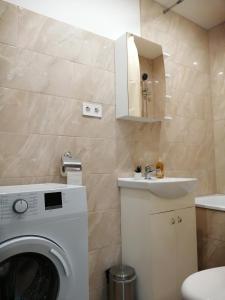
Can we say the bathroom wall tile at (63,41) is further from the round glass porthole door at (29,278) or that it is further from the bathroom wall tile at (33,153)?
the round glass porthole door at (29,278)

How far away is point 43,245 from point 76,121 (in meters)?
0.95

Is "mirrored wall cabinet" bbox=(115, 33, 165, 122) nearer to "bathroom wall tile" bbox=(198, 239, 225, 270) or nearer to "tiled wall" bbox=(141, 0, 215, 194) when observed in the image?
"tiled wall" bbox=(141, 0, 215, 194)

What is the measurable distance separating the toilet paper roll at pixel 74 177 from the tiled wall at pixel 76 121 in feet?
0.33

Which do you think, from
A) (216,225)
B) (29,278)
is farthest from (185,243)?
(29,278)

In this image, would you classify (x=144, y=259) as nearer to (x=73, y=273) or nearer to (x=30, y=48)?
(x=73, y=273)

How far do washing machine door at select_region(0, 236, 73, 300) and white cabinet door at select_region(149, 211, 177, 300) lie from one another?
2.27 ft

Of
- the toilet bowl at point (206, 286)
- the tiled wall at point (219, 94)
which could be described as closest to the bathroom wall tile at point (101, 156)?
the toilet bowl at point (206, 286)

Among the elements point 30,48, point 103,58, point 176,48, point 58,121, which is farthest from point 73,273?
point 176,48

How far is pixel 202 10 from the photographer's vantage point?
255cm

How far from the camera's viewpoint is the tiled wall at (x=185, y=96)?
235cm

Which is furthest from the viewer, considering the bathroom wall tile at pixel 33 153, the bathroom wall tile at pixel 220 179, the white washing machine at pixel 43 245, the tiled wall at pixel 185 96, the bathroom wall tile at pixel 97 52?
the bathroom wall tile at pixel 220 179

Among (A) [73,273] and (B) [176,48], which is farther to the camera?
(B) [176,48]

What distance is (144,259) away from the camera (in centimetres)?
166

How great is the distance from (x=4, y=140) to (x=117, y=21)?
4.63ft
